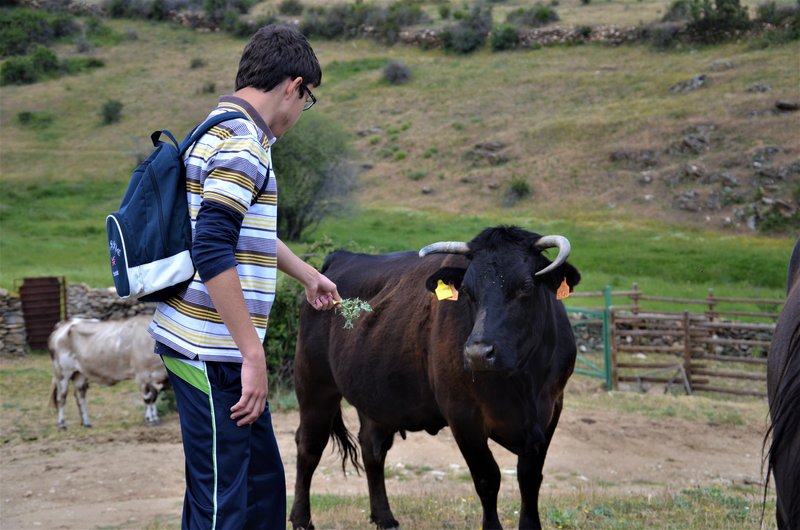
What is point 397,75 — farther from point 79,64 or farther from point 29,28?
point 29,28

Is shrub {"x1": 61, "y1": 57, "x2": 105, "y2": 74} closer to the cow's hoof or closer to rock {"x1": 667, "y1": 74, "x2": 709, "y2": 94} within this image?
rock {"x1": 667, "y1": 74, "x2": 709, "y2": 94}

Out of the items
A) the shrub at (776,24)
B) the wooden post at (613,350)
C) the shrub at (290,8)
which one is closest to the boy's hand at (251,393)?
the wooden post at (613,350)

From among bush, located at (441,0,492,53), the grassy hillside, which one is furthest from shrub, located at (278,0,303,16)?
bush, located at (441,0,492,53)

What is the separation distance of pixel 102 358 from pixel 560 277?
10.9 m

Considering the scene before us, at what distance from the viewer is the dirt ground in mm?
9188

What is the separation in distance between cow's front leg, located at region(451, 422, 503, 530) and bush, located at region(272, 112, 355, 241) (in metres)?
31.5

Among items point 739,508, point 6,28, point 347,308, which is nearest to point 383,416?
point 347,308

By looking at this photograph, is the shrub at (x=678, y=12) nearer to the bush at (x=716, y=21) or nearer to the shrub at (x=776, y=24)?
the bush at (x=716, y=21)

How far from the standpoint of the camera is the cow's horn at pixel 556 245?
5410mm

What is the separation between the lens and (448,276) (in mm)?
5844

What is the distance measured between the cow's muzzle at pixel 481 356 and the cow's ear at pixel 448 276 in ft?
2.53

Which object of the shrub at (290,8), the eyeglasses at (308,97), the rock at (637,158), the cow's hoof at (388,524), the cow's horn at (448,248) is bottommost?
the rock at (637,158)

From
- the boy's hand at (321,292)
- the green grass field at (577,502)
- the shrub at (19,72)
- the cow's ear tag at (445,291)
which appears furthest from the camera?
the shrub at (19,72)

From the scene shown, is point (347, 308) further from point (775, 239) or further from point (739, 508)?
point (775, 239)
